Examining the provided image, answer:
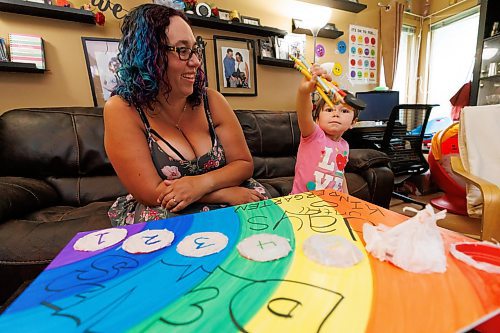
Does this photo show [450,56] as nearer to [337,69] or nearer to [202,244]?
[337,69]

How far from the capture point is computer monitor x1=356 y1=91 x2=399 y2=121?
301cm

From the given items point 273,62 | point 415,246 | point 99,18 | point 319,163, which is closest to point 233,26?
point 273,62

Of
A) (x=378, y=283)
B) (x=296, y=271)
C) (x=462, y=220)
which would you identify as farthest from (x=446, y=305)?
(x=462, y=220)

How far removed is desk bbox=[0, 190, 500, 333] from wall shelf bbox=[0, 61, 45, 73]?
1.74 m

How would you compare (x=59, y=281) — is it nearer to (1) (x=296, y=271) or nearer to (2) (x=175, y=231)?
(2) (x=175, y=231)

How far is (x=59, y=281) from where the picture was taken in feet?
1.28

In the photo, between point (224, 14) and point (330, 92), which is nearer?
point (330, 92)

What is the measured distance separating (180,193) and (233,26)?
1.99 metres

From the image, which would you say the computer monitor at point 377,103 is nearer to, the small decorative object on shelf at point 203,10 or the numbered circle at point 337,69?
the numbered circle at point 337,69

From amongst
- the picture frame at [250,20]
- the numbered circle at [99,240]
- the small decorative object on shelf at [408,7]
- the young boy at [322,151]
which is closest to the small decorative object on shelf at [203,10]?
the picture frame at [250,20]

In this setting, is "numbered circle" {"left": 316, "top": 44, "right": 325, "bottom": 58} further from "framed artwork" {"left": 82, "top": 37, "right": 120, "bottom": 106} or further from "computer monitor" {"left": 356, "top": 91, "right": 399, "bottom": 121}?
"framed artwork" {"left": 82, "top": 37, "right": 120, "bottom": 106}

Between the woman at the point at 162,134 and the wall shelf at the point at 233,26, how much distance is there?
1.40 metres

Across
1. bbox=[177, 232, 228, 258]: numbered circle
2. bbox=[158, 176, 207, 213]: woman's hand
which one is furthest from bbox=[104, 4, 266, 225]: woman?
bbox=[177, 232, 228, 258]: numbered circle

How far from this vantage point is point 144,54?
0.82 m
